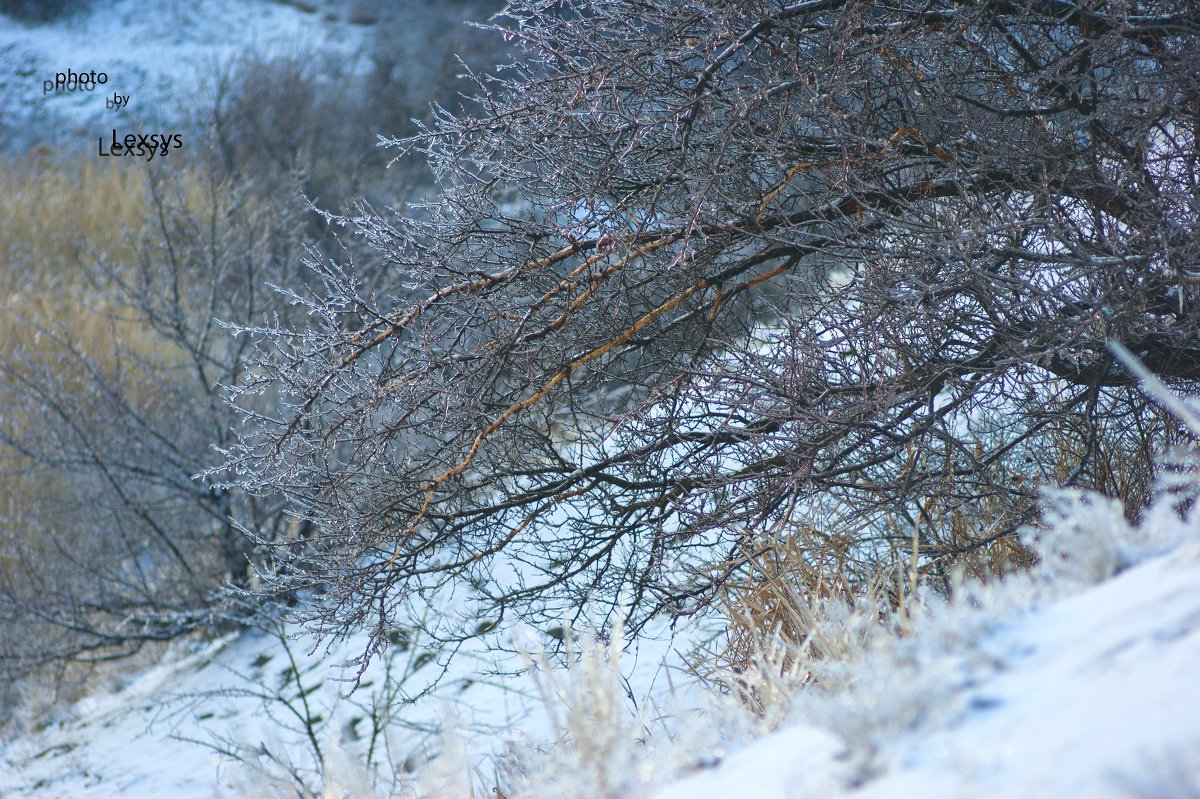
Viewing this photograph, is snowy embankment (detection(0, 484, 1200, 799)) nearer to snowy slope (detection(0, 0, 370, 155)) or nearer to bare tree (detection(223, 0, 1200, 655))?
bare tree (detection(223, 0, 1200, 655))

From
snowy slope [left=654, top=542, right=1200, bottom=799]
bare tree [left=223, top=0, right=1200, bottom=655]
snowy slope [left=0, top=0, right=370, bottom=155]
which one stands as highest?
snowy slope [left=0, top=0, right=370, bottom=155]

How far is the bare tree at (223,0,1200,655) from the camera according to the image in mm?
3336

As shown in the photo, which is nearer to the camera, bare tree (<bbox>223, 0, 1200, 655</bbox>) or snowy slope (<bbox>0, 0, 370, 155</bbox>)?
bare tree (<bbox>223, 0, 1200, 655</bbox>)

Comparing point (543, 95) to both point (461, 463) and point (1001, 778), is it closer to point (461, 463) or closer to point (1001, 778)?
point (461, 463)

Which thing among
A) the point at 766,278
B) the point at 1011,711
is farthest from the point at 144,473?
the point at 1011,711

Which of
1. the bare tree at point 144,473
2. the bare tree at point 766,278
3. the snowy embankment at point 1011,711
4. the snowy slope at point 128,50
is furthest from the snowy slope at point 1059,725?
the snowy slope at point 128,50

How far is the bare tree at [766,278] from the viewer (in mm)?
3336

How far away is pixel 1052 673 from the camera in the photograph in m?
1.58

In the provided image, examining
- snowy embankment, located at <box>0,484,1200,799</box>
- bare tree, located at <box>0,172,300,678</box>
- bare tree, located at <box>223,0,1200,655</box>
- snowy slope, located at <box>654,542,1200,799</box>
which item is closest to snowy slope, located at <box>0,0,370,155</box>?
bare tree, located at <box>0,172,300,678</box>

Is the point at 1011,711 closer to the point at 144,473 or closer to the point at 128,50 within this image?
the point at 144,473

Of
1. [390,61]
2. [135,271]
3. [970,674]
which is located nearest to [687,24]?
[970,674]

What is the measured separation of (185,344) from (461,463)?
539 cm

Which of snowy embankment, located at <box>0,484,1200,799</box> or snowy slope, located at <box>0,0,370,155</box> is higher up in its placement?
snowy slope, located at <box>0,0,370,155</box>

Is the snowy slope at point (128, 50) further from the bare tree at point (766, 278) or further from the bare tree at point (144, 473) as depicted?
the bare tree at point (766, 278)
